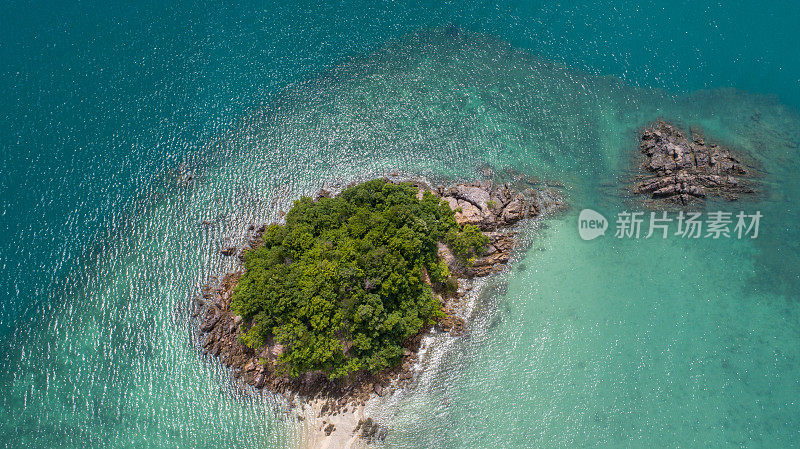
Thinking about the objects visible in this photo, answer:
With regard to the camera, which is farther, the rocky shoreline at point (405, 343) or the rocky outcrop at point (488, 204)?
the rocky outcrop at point (488, 204)

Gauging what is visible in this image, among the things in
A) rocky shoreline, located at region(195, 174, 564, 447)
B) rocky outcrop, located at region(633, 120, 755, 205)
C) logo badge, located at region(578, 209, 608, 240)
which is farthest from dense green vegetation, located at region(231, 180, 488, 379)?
rocky outcrop, located at region(633, 120, 755, 205)

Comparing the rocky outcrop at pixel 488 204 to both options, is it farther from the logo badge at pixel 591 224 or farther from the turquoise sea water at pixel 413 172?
the logo badge at pixel 591 224

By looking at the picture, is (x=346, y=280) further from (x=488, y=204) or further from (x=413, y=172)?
(x=488, y=204)

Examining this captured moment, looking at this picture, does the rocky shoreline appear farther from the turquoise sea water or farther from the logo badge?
the logo badge

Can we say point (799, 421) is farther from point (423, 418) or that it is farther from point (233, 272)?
point (233, 272)

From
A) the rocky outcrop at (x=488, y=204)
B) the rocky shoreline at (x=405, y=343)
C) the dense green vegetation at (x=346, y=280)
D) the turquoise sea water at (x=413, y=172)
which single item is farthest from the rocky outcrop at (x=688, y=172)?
the dense green vegetation at (x=346, y=280)
